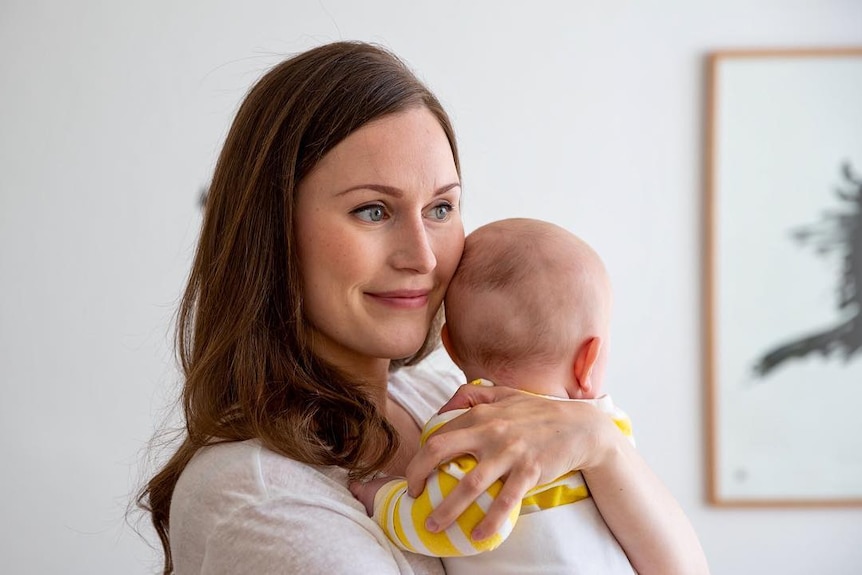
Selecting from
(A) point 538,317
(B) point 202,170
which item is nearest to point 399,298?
(A) point 538,317

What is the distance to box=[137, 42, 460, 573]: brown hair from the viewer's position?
1.31 metres

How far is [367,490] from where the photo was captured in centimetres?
126

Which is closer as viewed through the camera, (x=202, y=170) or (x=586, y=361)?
(x=586, y=361)

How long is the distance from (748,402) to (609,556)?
1.96m

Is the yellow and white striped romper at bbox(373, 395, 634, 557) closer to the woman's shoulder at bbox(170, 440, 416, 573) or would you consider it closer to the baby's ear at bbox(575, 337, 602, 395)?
the woman's shoulder at bbox(170, 440, 416, 573)

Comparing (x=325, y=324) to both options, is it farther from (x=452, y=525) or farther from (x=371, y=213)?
(x=452, y=525)

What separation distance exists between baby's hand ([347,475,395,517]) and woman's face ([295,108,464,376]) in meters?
0.20

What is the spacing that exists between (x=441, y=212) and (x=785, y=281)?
6.28ft

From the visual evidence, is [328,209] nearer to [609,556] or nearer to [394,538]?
[394,538]

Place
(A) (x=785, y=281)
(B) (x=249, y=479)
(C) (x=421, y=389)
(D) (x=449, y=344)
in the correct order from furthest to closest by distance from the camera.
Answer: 1. (A) (x=785, y=281)
2. (C) (x=421, y=389)
3. (D) (x=449, y=344)
4. (B) (x=249, y=479)

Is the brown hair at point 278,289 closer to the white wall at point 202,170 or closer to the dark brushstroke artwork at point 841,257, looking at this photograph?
the white wall at point 202,170

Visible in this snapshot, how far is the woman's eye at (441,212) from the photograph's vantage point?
1399 millimetres

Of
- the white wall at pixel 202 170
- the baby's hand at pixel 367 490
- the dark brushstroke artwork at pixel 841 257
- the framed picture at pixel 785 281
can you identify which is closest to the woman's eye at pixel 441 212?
the baby's hand at pixel 367 490

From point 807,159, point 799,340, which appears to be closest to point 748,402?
point 799,340
